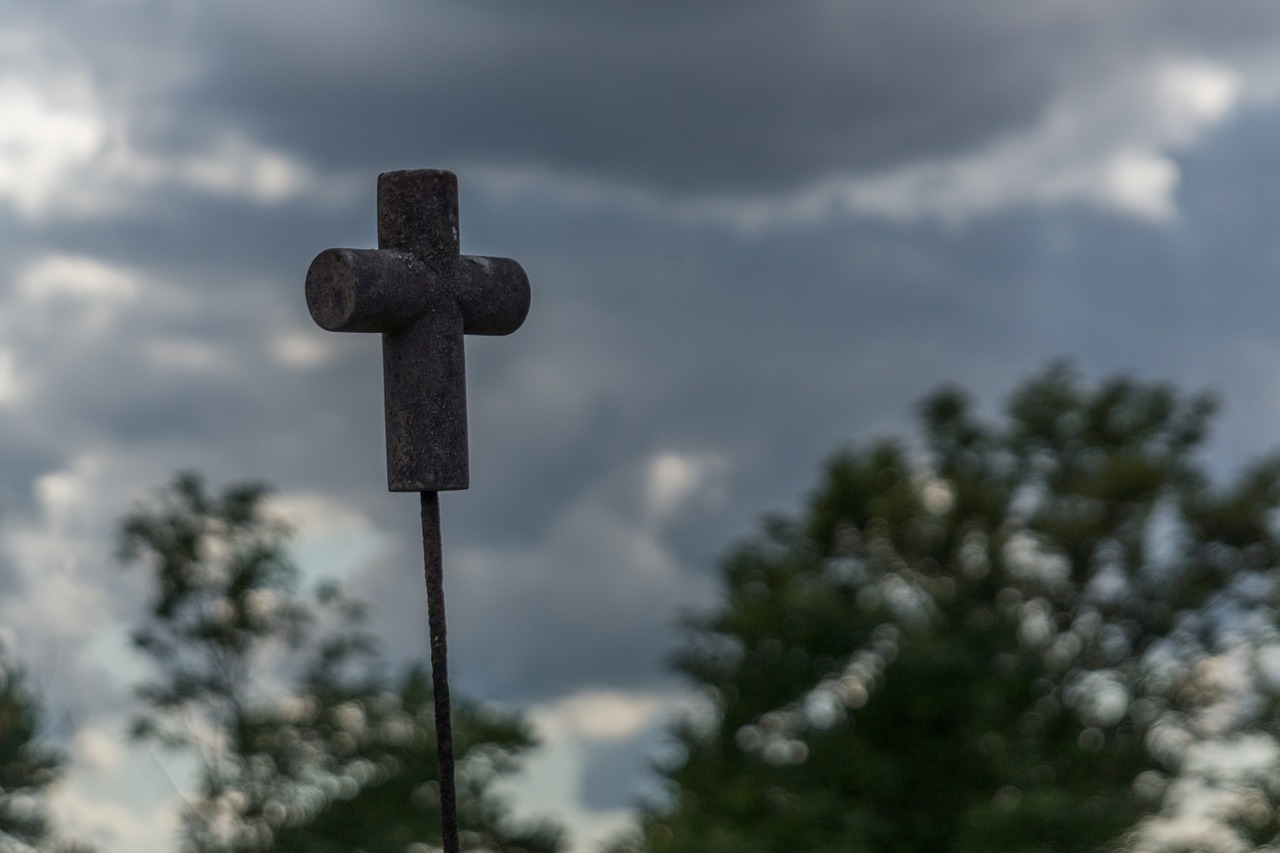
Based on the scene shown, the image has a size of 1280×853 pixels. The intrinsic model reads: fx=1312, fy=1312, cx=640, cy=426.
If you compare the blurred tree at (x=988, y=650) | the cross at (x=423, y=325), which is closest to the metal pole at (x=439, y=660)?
the cross at (x=423, y=325)

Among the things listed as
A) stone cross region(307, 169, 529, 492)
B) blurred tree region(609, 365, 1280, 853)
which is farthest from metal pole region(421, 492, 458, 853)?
blurred tree region(609, 365, 1280, 853)

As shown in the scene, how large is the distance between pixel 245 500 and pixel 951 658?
6.28 metres

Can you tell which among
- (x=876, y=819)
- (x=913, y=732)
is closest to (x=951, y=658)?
(x=913, y=732)

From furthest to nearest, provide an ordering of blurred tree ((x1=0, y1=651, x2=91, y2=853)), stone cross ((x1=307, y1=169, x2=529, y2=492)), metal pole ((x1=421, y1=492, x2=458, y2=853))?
1. blurred tree ((x1=0, y1=651, x2=91, y2=853))
2. stone cross ((x1=307, y1=169, x2=529, y2=492))
3. metal pole ((x1=421, y1=492, x2=458, y2=853))

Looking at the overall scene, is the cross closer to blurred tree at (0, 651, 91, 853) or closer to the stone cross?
the stone cross

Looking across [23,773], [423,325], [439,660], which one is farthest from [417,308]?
[23,773]

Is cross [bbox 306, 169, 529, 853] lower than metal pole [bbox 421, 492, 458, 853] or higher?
higher

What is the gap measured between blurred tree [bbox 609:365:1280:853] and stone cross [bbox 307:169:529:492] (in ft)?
19.3

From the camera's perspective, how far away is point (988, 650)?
1123 centimetres

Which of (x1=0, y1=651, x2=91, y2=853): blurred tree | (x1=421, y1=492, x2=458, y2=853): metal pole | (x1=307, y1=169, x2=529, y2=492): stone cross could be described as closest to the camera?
(x1=421, y1=492, x2=458, y2=853): metal pole

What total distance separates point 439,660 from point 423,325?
4.15ft

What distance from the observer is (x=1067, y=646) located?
12.5m

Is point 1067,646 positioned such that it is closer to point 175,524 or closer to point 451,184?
point 175,524

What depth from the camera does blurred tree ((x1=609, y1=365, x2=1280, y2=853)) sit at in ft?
35.0
